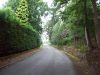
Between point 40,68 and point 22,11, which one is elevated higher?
point 22,11

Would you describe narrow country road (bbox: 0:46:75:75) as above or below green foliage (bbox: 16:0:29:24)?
below

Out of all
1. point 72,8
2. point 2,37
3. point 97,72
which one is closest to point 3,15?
point 2,37

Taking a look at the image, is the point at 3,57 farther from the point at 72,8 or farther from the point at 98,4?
the point at 98,4

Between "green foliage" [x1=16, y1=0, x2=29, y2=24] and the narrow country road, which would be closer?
the narrow country road

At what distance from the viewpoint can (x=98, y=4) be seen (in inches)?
928

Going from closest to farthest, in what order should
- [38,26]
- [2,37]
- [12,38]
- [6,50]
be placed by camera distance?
[2,37], [6,50], [12,38], [38,26]

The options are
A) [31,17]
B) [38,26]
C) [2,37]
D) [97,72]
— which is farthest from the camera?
[38,26]

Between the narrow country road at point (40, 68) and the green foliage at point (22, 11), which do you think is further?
the green foliage at point (22, 11)

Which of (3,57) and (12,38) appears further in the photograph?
(12,38)

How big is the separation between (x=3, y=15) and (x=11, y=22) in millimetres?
3132

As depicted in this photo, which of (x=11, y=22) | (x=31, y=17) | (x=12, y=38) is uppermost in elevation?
(x=31, y=17)

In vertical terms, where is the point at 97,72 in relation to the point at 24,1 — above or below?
below

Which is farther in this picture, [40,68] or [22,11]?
[22,11]

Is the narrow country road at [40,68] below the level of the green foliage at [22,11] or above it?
below
